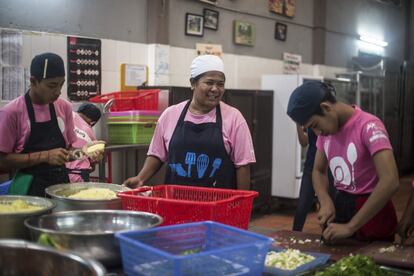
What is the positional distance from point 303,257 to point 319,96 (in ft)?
2.34

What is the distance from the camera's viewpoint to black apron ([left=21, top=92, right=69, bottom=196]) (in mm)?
2770

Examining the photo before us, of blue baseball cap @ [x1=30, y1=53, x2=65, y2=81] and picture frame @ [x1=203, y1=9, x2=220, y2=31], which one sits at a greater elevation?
picture frame @ [x1=203, y1=9, x2=220, y2=31]

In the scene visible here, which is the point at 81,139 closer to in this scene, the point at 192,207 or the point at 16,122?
the point at 16,122

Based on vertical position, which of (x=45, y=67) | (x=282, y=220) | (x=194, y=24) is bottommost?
(x=282, y=220)

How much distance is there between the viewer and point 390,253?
6.94 feet

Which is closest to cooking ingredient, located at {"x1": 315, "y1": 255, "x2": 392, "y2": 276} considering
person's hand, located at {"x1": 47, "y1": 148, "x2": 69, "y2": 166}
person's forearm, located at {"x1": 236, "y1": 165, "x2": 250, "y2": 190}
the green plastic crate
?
person's forearm, located at {"x1": 236, "y1": 165, "x2": 250, "y2": 190}

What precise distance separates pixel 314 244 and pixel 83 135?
2.22 m

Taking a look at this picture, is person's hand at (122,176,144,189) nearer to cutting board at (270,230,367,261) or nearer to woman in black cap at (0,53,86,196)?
woman in black cap at (0,53,86,196)

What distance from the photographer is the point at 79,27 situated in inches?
196

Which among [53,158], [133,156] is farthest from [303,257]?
[133,156]

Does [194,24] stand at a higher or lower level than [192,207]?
higher

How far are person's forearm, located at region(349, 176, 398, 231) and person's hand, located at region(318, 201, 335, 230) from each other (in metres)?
0.23

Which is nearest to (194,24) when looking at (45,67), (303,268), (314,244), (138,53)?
(138,53)

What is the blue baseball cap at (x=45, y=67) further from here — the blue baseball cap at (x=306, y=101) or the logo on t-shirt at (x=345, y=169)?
the logo on t-shirt at (x=345, y=169)
